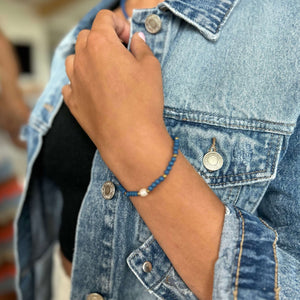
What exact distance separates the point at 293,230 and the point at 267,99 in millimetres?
214

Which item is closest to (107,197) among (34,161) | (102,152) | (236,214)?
(102,152)

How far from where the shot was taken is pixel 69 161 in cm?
58

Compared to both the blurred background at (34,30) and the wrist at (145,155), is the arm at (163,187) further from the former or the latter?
the blurred background at (34,30)

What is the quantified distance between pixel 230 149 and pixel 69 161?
1.08 ft

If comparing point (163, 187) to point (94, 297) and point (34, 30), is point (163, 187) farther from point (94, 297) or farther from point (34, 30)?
point (34, 30)

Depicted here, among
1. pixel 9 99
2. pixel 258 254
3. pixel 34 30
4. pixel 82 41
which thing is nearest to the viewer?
pixel 258 254

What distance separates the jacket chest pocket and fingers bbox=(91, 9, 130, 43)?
18cm

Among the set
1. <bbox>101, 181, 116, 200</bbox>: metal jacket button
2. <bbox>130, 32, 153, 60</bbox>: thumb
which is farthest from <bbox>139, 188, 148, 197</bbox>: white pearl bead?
<bbox>130, 32, 153, 60</bbox>: thumb

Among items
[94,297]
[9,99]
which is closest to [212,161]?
[94,297]

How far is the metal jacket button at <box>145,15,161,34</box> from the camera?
50 cm

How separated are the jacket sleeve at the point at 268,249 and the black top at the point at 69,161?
306mm

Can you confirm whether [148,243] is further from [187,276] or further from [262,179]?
[262,179]

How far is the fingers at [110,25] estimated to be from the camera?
46 centimetres

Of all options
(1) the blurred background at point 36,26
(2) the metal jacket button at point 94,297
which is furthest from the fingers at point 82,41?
(1) the blurred background at point 36,26
